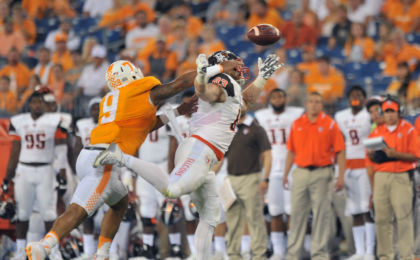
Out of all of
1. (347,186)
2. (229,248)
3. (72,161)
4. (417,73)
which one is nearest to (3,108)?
(72,161)

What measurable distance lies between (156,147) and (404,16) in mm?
5511

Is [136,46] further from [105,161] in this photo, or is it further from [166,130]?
[105,161]

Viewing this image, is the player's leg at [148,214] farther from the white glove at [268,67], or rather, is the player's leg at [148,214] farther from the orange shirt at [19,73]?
the orange shirt at [19,73]

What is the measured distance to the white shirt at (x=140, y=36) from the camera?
49.9ft

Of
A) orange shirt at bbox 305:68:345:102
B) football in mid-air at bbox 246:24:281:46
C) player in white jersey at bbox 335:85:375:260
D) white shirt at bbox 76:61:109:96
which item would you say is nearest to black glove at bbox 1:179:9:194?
white shirt at bbox 76:61:109:96

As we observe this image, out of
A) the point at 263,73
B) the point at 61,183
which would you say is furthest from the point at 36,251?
the point at 61,183

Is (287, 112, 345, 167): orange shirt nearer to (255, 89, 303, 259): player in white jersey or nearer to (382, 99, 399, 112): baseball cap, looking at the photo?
(255, 89, 303, 259): player in white jersey

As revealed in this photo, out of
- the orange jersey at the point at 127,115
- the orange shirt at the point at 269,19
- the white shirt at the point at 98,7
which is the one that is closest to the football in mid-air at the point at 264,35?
the orange jersey at the point at 127,115

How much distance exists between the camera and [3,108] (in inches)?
501

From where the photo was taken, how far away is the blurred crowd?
12.6 metres

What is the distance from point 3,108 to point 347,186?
5371 mm

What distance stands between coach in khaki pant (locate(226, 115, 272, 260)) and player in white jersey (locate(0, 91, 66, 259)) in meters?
2.19

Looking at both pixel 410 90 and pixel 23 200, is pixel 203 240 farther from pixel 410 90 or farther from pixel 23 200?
pixel 410 90

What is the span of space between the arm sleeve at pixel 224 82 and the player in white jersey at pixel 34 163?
11.8 ft
